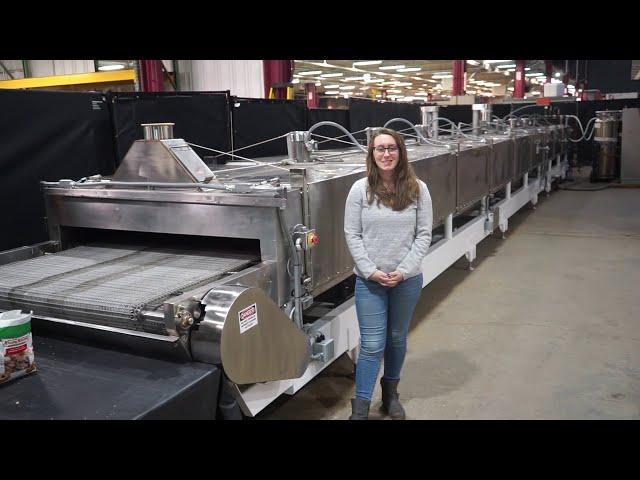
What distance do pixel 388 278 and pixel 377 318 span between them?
0.54 ft

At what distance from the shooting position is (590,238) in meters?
5.39

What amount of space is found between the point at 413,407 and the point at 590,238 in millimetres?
3848

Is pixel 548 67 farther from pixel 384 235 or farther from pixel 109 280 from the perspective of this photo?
pixel 109 280

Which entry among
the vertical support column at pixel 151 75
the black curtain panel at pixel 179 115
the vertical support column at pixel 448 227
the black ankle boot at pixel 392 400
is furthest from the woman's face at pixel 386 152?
the vertical support column at pixel 151 75

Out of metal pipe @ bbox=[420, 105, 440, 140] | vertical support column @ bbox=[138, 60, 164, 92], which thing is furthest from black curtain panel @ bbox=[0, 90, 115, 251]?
vertical support column @ bbox=[138, 60, 164, 92]

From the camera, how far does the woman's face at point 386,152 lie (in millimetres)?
1930

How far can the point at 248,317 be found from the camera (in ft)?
5.11

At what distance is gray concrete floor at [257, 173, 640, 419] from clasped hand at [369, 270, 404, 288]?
24.3 inches

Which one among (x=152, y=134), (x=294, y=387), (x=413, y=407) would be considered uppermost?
(x=152, y=134)

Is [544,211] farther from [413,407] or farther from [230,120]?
[413,407]

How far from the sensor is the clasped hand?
193 cm

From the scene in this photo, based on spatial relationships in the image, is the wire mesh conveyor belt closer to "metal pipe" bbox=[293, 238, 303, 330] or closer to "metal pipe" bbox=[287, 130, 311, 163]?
"metal pipe" bbox=[293, 238, 303, 330]

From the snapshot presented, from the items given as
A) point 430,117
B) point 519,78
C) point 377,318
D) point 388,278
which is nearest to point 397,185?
point 388,278

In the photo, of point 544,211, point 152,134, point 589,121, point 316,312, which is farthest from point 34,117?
point 589,121
